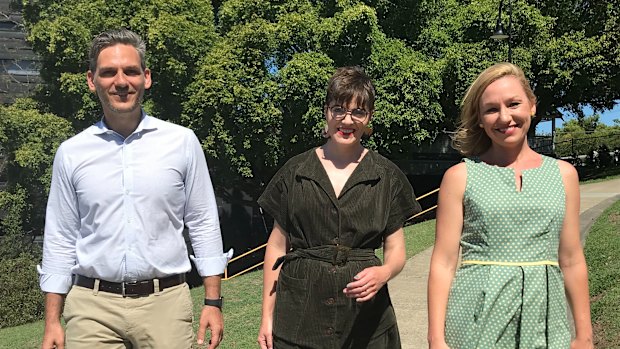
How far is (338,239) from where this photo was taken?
277 cm

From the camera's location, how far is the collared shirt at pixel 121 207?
9.24ft

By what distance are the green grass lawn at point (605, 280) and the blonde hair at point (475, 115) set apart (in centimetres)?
346

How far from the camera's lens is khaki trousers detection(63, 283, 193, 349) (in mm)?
2785

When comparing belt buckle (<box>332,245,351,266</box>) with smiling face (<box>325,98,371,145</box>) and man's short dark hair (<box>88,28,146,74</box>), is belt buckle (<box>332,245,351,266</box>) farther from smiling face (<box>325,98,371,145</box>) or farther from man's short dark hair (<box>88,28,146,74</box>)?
man's short dark hair (<box>88,28,146,74</box>)

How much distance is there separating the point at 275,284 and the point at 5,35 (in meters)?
31.1

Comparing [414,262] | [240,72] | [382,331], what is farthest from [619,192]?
[382,331]

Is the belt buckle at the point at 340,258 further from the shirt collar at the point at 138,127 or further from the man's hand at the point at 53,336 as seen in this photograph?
the man's hand at the point at 53,336

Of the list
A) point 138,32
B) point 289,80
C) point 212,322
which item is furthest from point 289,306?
point 138,32

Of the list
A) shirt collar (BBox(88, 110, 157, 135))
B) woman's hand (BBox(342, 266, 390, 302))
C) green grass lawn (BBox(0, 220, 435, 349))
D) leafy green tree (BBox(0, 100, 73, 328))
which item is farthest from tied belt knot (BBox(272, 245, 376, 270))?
leafy green tree (BBox(0, 100, 73, 328))

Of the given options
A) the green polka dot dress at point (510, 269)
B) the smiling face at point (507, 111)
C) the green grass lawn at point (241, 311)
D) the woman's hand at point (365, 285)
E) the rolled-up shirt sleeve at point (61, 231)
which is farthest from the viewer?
the green grass lawn at point (241, 311)

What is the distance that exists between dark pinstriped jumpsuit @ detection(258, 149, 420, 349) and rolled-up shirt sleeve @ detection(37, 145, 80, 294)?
1064 mm

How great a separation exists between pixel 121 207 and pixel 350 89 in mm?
1262

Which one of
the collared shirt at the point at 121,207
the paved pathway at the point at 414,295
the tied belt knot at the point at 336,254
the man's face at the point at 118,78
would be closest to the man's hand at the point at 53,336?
the collared shirt at the point at 121,207

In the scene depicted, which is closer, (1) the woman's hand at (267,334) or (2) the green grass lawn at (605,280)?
(1) the woman's hand at (267,334)
